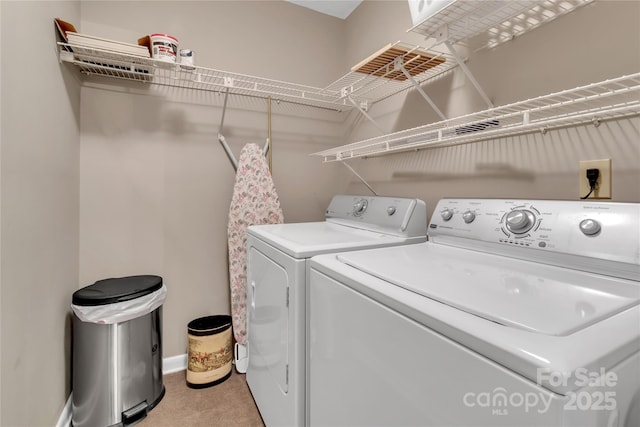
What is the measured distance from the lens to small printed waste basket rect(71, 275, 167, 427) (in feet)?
4.78

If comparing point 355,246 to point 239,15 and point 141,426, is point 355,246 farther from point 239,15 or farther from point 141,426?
point 239,15

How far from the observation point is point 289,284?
43.5 inches

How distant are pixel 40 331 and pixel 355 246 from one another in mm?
1362

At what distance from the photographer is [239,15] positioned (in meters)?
2.11

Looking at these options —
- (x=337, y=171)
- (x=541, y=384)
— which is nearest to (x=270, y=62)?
(x=337, y=171)

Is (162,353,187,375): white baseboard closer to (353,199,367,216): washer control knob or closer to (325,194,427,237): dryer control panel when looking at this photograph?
(325,194,427,237): dryer control panel

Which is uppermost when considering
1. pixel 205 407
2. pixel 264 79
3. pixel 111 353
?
pixel 264 79

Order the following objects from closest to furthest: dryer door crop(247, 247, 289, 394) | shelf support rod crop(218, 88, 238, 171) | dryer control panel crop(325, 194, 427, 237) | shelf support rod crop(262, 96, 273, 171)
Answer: dryer door crop(247, 247, 289, 394), dryer control panel crop(325, 194, 427, 237), shelf support rod crop(218, 88, 238, 171), shelf support rod crop(262, 96, 273, 171)

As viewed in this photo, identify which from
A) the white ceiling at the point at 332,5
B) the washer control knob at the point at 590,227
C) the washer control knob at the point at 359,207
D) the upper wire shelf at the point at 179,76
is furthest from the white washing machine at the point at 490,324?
the white ceiling at the point at 332,5

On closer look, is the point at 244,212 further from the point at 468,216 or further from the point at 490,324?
the point at 490,324

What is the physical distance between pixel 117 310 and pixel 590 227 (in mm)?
1921

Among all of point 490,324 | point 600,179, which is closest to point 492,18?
point 600,179

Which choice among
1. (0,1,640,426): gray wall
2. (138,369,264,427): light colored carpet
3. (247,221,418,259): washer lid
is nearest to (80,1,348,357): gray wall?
(0,1,640,426): gray wall

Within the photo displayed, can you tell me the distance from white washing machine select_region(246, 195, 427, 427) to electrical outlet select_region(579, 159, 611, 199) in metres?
0.58
